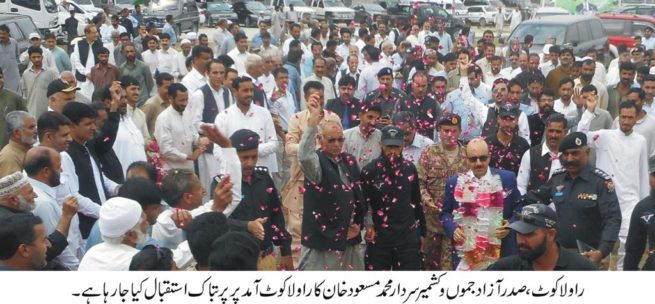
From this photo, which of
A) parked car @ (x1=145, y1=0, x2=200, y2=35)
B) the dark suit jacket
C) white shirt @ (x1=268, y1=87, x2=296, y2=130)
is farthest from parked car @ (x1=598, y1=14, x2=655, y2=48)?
the dark suit jacket

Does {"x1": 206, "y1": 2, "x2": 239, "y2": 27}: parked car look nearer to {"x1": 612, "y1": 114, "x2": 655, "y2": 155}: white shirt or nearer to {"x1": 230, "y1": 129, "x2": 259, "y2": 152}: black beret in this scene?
{"x1": 612, "y1": 114, "x2": 655, "y2": 155}: white shirt

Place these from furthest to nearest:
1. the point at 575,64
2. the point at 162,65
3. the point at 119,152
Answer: the point at 162,65, the point at 575,64, the point at 119,152

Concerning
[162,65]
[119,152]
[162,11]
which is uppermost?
[119,152]

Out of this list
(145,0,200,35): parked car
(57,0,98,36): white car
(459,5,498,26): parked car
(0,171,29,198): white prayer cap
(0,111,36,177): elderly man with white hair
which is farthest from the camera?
(459,5,498,26): parked car

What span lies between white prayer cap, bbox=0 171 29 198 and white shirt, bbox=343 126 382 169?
3.39 m

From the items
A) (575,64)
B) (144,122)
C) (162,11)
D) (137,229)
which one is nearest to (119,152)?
(144,122)

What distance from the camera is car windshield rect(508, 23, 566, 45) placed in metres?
20.0

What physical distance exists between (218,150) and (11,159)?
153cm

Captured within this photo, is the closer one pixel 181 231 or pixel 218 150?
pixel 181 231

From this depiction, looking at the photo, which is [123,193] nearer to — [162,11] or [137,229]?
[137,229]

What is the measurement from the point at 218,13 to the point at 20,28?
20470 millimetres

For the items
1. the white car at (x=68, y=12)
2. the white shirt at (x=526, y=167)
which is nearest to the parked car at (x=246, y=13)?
the white car at (x=68, y=12)

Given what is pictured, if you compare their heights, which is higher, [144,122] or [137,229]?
[137,229]

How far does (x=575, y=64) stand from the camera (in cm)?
1327
